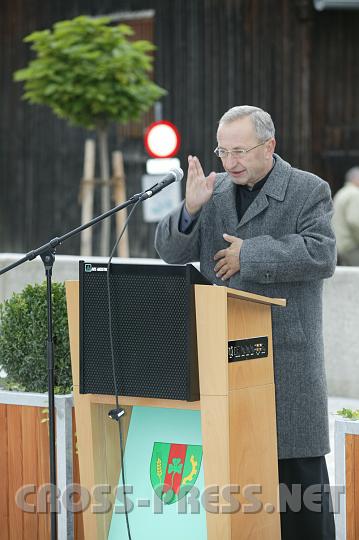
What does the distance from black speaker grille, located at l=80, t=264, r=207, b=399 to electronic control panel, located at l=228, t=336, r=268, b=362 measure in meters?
0.13

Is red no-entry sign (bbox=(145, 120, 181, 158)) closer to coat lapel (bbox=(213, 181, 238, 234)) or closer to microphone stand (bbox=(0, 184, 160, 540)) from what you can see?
coat lapel (bbox=(213, 181, 238, 234))

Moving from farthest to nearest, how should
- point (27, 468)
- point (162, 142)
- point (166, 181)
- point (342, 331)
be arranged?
point (162, 142) < point (342, 331) < point (27, 468) < point (166, 181)

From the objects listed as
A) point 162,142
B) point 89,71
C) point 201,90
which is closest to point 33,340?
point 162,142

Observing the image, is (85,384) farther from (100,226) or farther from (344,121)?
(100,226)

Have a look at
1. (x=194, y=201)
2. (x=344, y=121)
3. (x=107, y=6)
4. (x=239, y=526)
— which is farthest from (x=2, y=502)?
A: (x=107, y=6)

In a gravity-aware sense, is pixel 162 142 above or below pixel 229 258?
above

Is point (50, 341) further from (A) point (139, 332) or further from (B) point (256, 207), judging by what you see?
(B) point (256, 207)

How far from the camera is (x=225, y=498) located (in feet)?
11.8

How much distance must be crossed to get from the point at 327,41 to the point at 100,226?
458 centimetres

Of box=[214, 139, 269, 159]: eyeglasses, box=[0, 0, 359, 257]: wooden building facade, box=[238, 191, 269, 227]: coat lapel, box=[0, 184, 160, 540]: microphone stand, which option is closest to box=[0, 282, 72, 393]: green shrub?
box=[0, 184, 160, 540]: microphone stand

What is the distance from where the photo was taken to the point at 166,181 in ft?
12.4

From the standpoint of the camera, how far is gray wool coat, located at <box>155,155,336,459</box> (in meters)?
3.97

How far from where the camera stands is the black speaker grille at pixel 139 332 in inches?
141

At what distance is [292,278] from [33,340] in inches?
43.2
